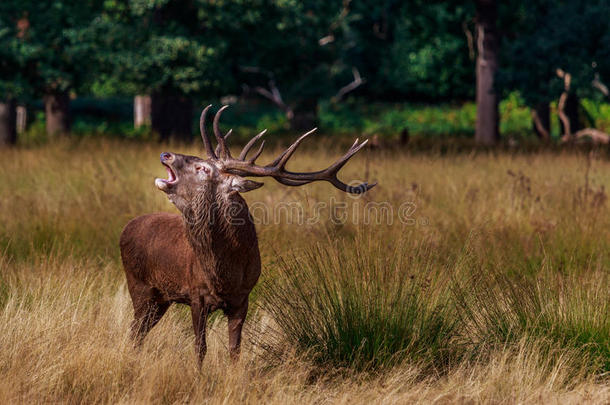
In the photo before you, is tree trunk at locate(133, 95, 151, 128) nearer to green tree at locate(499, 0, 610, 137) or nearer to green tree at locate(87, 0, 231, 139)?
green tree at locate(87, 0, 231, 139)

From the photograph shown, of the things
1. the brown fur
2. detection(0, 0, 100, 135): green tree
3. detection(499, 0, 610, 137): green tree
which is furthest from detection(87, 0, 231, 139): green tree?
the brown fur

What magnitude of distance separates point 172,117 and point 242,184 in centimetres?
1347

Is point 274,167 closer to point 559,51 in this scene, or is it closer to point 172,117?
point 559,51

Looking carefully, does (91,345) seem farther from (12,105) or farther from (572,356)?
(12,105)

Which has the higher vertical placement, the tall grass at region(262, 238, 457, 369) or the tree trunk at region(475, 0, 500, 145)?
the tree trunk at region(475, 0, 500, 145)

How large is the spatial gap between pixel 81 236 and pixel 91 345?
2.74m

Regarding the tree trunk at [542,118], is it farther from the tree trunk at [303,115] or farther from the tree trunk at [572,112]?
the tree trunk at [303,115]

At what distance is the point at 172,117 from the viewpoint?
16.7 meters

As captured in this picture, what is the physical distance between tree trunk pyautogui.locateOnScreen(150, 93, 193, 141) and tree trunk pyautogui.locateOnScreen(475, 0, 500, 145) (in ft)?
20.4

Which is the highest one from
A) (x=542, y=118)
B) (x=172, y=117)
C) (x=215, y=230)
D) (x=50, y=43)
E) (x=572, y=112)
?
(x=50, y=43)

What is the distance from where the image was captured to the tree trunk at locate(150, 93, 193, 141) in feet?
54.5

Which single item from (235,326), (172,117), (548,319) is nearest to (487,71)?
(172,117)

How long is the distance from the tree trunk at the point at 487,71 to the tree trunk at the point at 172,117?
621 centimetres

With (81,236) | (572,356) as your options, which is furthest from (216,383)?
(81,236)
